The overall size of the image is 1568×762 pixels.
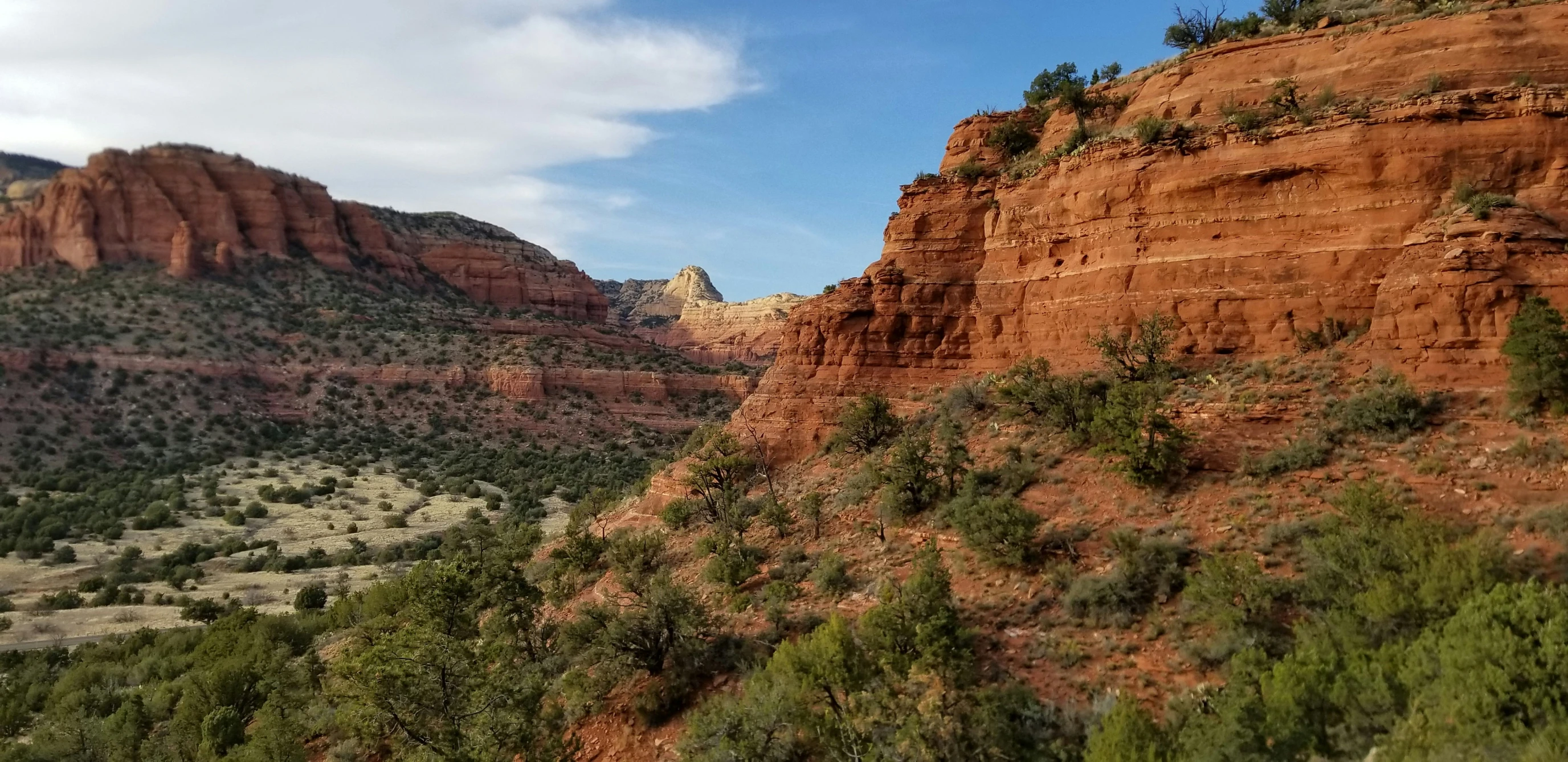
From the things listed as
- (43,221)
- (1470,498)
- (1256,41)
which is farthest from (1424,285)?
(43,221)

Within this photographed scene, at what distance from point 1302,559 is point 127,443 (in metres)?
60.0

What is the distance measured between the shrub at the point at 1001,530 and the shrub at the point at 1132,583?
126 cm

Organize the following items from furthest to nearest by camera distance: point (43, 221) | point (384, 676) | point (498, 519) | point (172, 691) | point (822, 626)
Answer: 1. point (43, 221)
2. point (498, 519)
3. point (172, 691)
4. point (822, 626)
5. point (384, 676)

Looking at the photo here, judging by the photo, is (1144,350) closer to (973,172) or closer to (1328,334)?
(1328,334)

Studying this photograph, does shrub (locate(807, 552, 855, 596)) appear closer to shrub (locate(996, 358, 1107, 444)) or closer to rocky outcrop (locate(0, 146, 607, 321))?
shrub (locate(996, 358, 1107, 444))

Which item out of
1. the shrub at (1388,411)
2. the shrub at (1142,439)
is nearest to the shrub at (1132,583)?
the shrub at (1142,439)

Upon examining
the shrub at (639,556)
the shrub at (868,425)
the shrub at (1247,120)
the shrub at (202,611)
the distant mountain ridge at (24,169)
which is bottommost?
the shrub at (202,611)

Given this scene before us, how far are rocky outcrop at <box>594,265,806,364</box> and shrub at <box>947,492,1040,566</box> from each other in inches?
3075

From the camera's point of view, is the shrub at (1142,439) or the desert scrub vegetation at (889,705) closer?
the desert scrub vegetation at (889,705)

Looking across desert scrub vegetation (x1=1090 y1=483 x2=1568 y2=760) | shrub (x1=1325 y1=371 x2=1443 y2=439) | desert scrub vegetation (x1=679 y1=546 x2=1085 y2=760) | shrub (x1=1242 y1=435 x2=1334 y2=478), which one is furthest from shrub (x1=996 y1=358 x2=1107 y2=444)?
desert scrub vegetation (x1=679 y1=546 x2=1085 y2=760)

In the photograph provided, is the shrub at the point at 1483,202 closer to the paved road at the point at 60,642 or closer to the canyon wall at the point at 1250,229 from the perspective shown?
the canyon wall at the point at 1250,229

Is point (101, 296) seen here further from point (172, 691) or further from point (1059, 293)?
point (1059, 293)

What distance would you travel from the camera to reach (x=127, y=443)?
47.0m

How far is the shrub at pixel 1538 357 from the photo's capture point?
1160 cm
